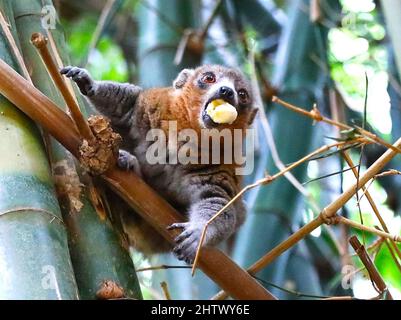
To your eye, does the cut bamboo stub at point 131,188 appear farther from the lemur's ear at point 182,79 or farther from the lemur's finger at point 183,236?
the lemur's ear at point 182,79

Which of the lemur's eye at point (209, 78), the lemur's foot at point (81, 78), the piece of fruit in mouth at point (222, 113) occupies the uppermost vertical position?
the lemur's eye at point (209, 78)

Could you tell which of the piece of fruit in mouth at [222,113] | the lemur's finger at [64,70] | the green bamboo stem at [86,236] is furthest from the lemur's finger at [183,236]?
the lemur's finger at [64,70]

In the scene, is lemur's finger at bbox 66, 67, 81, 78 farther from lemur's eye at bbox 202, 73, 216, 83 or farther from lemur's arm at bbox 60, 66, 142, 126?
lemur's eye at bbox 202, 73, 216, 83

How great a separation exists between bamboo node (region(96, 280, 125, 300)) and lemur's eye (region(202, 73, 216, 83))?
1557 mm

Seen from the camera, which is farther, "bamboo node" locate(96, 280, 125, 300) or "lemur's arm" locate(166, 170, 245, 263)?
"lemur's arm" locate(166, 170, 245, 263)

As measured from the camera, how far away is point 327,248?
18.3 feet

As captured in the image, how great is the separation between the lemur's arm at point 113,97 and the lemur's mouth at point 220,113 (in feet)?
1.13

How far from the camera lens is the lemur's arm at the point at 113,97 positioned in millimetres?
3135

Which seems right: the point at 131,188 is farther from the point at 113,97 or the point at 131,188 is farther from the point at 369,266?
the point at 113,97

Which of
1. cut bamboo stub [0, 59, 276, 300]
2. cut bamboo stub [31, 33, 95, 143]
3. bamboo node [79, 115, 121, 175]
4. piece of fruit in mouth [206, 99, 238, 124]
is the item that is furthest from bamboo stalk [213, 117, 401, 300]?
piece of fruit in mouth [206, 99, 238, 124]

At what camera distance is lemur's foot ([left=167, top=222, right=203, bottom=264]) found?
2867 millimetres

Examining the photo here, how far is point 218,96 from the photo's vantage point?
341 centimetres

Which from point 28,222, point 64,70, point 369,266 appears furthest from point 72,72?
point 369,266
